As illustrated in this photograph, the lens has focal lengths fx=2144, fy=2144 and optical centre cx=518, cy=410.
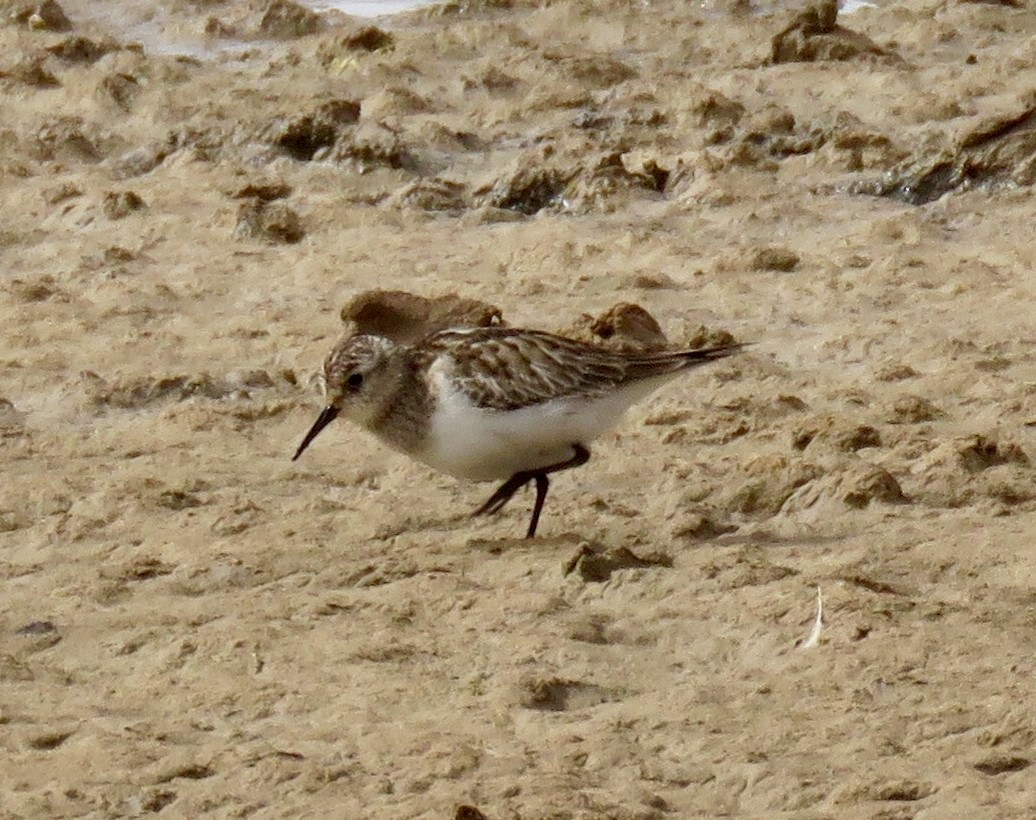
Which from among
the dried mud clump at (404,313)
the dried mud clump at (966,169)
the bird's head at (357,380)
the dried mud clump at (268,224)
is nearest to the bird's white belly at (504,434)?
the bird's head at (357,380)

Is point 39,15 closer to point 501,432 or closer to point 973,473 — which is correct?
point 501,432

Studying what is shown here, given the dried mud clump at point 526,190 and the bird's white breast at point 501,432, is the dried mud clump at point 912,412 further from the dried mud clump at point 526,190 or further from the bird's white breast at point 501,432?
the dried mud clump at point 526,190

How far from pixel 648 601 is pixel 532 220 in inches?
141

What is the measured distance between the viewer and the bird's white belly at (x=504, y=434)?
6.24m

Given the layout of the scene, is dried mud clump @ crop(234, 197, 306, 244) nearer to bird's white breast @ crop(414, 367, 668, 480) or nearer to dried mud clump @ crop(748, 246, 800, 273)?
dried mud clump @ crop(748, 246, 800, 273)

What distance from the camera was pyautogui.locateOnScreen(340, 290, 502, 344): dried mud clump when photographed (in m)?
7.76

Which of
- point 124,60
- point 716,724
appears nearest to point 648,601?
point 716,724

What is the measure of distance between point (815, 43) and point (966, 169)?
1700 mm

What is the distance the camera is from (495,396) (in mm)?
6242

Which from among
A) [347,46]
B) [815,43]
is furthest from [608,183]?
[347,46]

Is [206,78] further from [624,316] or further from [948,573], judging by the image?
[948,573]

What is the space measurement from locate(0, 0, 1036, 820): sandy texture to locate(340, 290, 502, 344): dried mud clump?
0.18 meters

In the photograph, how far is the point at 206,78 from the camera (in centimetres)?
1061

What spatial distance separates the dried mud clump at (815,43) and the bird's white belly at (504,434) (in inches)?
180
